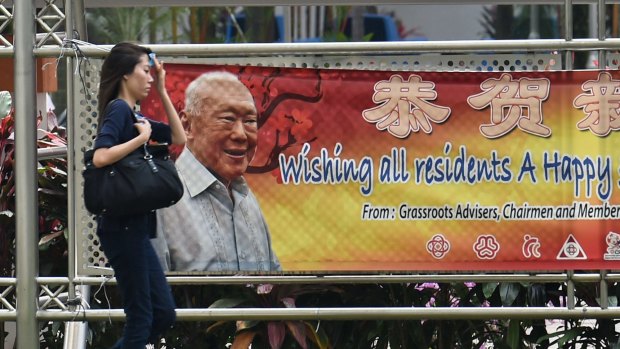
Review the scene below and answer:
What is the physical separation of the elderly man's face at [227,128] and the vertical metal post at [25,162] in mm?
878

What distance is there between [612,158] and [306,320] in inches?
76.4

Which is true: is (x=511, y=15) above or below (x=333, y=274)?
above

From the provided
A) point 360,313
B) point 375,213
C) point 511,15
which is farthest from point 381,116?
point 511,15

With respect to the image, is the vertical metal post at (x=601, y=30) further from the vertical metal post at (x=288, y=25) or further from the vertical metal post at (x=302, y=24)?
the vertical metal post at (x=302, y=24)

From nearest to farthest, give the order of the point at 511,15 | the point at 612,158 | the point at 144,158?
the point at 144,158 < the point at 612,158 < the point at 511,15

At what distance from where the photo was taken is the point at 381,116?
6.94 metres

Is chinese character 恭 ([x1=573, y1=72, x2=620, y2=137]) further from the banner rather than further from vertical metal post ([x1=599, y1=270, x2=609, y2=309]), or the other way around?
vertical metal post ([x1=599, y1=270, x2=609, y2=309])

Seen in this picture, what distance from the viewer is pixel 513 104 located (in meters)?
6.90

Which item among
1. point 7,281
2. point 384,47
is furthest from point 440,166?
point 7,281

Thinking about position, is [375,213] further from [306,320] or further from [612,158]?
[612,158]

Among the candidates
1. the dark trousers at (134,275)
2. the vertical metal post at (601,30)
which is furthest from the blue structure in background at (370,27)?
the dark trousers at (134,275)

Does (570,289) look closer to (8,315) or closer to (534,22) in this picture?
(8,315)

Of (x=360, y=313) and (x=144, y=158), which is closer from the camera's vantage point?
(x=144, y=158)

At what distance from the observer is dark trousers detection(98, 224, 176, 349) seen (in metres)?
5.91
